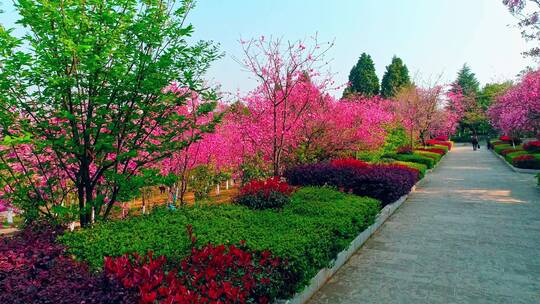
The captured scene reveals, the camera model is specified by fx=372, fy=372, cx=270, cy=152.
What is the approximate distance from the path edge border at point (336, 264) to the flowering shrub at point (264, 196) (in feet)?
6.15

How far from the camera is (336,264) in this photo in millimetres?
6660

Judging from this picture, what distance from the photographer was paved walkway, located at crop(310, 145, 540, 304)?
5730 mm

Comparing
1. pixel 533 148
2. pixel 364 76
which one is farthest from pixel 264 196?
pixel 364 76

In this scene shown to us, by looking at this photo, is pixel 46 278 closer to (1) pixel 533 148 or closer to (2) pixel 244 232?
(2) pixel 244 232

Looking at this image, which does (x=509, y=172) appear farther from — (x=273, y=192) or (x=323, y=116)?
(x=273, y=192)

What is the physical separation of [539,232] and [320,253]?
22.6 feet

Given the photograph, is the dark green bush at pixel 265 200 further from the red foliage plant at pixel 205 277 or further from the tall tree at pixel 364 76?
the tall tree at pixel 364 76

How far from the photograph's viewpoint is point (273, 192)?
8.75 meters

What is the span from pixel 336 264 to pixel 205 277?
318 centimetres

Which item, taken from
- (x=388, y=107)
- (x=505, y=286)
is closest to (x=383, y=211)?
(x=505, y=286)

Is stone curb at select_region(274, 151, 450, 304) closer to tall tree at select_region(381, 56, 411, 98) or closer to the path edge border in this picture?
the path edge border

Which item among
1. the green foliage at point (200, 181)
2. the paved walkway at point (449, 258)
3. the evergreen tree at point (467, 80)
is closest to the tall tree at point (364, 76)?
the evergreen tree at point (467, 80)

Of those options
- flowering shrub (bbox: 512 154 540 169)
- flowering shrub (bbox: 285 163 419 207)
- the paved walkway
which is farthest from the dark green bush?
flowering shrub (bbox: 512 154 540 169)

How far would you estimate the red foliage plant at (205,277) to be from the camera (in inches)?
144
